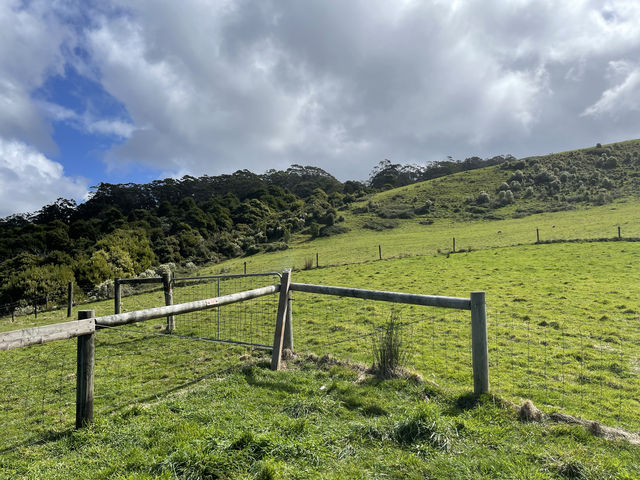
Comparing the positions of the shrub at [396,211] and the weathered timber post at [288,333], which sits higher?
the shrub at [396,211]

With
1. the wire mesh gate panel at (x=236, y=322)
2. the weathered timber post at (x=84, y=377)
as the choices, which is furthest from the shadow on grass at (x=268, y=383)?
the wire mesh gate panel at (x=236, y=322)

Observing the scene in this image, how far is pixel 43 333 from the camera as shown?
3539 mm

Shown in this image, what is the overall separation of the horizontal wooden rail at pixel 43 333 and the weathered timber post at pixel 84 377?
0.33 feet

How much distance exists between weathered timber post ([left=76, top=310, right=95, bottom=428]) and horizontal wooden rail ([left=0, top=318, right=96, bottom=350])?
0.33 feet

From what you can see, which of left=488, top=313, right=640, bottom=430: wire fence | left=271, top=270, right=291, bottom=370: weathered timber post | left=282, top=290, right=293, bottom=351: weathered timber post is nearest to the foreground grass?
left=271, top=270, right=291, bottom=370: weathered timber post

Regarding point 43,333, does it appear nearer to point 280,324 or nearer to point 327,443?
point 327,443

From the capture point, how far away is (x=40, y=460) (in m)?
3.45

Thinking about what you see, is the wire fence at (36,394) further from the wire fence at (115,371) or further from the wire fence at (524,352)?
the wire fence at (524,352)

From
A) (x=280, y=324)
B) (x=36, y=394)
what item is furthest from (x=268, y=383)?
(x=36, y=394)

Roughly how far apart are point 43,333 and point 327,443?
10.1ft

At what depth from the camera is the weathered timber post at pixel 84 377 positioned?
12.9ft

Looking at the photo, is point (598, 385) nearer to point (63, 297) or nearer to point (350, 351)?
point (350, 351)

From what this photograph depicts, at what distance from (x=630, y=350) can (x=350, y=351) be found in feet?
20.7

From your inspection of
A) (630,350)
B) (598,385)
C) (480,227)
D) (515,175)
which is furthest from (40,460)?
(515,175)
